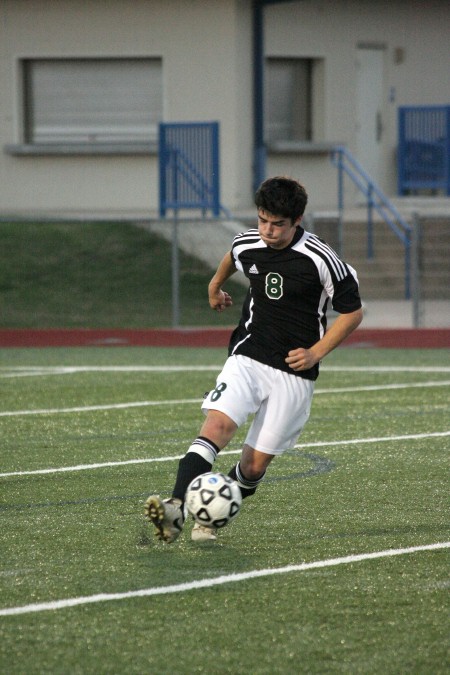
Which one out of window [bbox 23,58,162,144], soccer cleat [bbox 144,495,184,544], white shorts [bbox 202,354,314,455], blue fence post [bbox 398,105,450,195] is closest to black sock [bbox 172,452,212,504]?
soccer cleat [bbox 144,495,184,544]

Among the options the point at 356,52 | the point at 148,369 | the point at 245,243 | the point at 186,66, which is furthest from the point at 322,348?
the point at 356,52

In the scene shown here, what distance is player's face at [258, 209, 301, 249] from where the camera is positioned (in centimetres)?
650

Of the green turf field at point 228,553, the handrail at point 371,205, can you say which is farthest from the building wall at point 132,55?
the green turf field at point 228,553

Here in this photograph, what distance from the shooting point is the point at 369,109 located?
26.9 m

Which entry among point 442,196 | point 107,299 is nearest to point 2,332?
point 107,299

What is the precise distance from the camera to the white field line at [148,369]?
14.5m

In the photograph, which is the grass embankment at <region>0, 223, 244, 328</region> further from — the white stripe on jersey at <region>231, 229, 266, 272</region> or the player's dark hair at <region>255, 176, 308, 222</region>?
the player's dark hair at <region>255, 176, 308, 222</region>

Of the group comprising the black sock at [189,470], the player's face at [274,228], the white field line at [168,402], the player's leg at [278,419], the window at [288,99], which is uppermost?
the window at [288,99]

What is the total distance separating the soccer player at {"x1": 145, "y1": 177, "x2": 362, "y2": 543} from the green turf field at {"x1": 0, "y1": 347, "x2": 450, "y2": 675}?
0.50 m

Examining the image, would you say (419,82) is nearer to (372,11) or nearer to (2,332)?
(372,11)

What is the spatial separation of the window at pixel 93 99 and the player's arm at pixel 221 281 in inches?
722

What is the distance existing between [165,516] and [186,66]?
64.5 feet

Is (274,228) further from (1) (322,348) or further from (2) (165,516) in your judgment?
(2) (165,516)

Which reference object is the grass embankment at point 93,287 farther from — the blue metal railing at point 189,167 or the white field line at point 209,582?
the white field line at point 209,582
